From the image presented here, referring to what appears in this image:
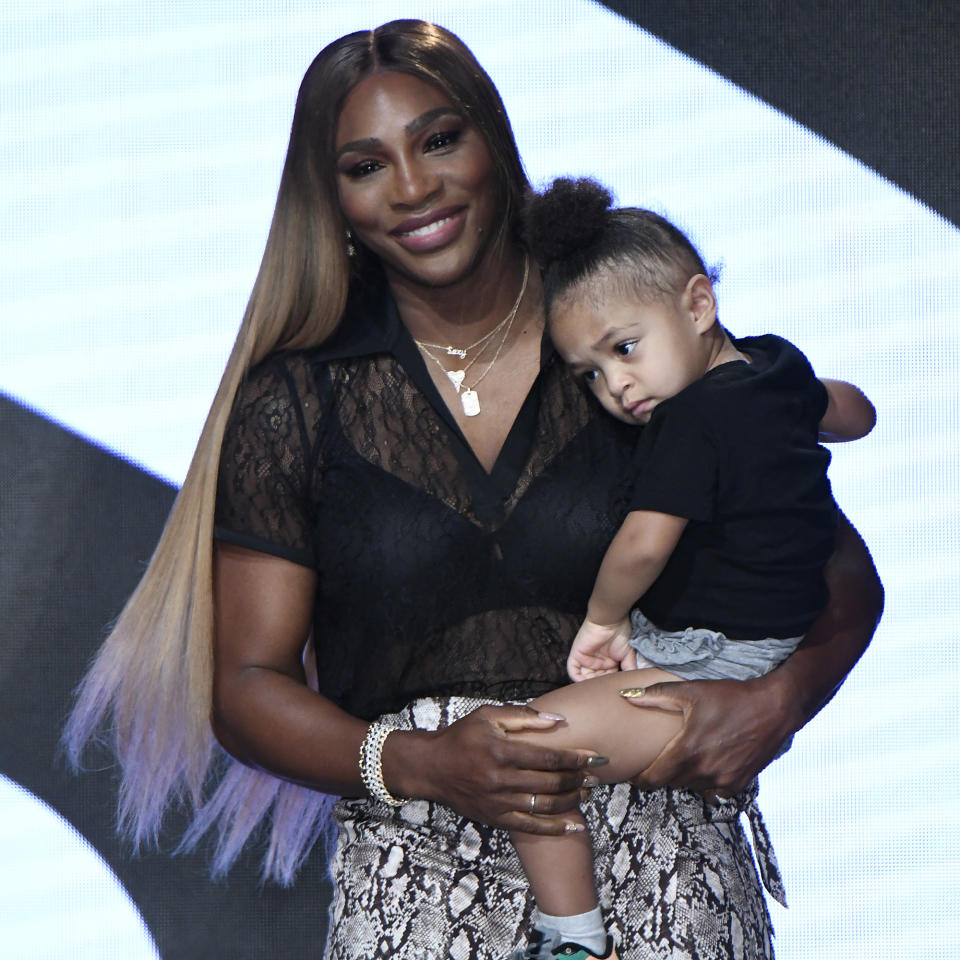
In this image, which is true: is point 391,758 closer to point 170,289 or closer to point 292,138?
point 292,138

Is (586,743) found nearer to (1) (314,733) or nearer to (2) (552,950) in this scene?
(2) (552,950)

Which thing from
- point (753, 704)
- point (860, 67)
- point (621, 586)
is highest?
point (860, 67)

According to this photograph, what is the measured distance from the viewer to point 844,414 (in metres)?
2.12

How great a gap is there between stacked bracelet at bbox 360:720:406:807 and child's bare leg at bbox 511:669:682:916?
182 millimetres

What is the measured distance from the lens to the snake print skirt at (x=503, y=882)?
1.84 metres

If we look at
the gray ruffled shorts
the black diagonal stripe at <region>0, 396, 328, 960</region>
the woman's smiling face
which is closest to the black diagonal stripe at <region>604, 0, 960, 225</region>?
the woman's smiling face

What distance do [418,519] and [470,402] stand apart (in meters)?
0.23

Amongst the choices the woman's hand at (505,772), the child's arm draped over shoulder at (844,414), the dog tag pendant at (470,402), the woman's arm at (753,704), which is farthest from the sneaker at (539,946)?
the child's arm draped over shoulder at (844,414)

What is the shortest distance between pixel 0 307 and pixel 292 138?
3.27ft


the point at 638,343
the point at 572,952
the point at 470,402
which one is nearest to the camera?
the point at 572,952

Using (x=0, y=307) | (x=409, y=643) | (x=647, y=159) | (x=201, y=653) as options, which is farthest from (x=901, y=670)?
(x=0, y=307)

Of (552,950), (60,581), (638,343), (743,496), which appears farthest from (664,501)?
(60,581)

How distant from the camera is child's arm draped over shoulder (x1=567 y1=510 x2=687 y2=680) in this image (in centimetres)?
181

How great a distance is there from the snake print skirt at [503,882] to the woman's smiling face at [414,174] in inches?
26.1
